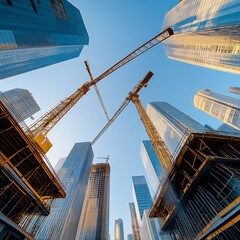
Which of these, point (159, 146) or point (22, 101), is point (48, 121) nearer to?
point (159, 146)

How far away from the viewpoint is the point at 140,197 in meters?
129

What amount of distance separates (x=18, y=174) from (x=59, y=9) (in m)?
61.8

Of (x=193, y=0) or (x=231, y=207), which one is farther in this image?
(x=193, y=0)

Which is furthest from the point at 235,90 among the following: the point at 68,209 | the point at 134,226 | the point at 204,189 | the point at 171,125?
the point at 134,226

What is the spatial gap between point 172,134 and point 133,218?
15129 centimetres

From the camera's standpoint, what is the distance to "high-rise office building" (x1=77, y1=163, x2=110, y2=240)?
7831 centimetres

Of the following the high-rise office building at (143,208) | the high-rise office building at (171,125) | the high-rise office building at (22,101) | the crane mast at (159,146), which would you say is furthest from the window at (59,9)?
the high-rise office building at (143,208)

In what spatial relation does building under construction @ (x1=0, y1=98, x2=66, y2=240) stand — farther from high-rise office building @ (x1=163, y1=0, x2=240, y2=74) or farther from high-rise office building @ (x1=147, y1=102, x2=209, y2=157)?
high-rise office building @ (x1=147, y1=102, x2=209, y2=157)

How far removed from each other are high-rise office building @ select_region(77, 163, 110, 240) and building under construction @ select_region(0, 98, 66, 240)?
84202mm

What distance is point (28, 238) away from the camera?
1505 cm

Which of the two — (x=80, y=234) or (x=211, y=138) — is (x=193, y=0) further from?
(x=80, y=234)

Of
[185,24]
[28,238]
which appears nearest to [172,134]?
[185,24]

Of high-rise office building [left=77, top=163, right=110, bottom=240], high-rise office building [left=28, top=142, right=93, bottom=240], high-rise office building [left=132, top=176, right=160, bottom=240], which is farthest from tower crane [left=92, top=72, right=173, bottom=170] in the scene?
high-rise office building [left=132, top=176, right=160, bottom=240]

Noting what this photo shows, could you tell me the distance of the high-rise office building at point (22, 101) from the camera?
Result: 10903 centimetres
